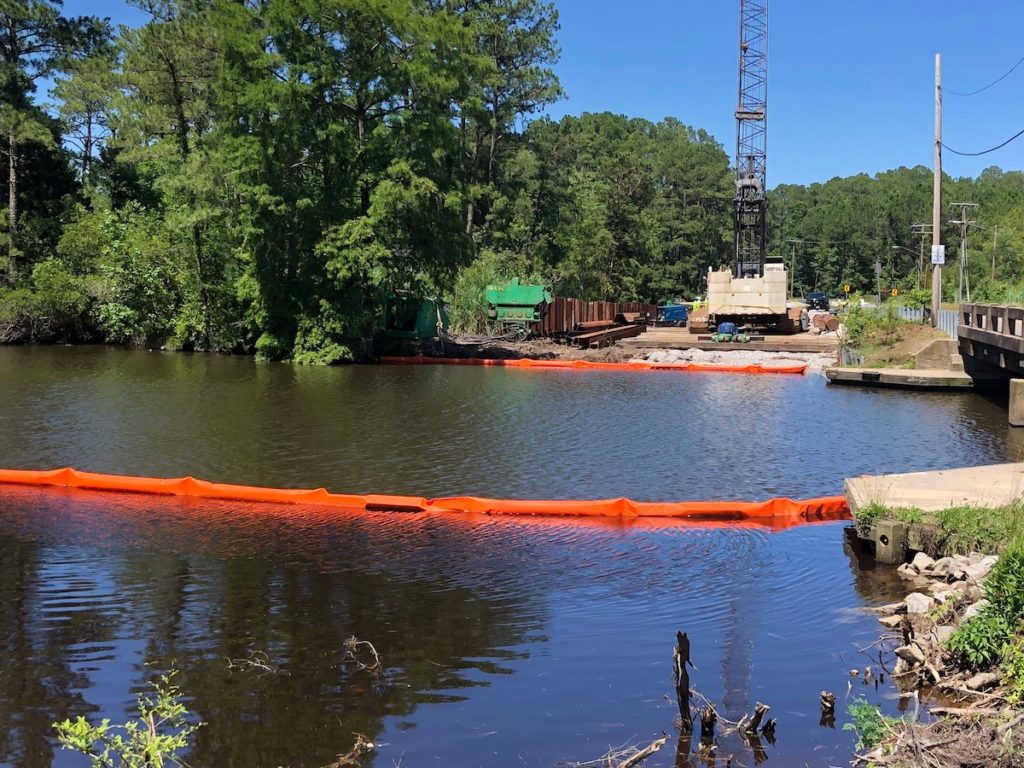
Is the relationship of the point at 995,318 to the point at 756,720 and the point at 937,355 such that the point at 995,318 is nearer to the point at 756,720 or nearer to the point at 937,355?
the point at 937,355

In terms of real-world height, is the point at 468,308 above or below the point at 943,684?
above

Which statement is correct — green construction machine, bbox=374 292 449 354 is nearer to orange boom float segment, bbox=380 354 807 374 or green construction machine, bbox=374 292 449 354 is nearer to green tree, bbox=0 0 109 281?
orange boom float segment, bbox=380 354 807 374

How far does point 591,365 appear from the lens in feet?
113

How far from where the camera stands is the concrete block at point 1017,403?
66.1 ft

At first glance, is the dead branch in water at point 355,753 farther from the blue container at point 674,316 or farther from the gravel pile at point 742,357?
the blue container at point 674,316

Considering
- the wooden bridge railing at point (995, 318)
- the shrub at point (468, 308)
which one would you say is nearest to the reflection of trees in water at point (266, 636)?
the wooden bridge railing at point (995, 318)

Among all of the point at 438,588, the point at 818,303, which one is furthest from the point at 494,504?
the point at 818,303

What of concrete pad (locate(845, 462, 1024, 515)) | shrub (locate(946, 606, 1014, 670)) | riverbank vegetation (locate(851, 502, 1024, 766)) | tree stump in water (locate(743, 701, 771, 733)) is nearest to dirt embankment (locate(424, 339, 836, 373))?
concrete pad (locate(845, 462, 1024, 515))

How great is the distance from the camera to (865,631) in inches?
324

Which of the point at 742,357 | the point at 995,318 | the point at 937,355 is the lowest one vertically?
the point at 742,357

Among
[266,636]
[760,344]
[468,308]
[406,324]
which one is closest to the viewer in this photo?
[266,636]

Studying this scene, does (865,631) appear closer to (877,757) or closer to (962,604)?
(962,604)

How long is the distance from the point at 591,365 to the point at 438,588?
25472mm

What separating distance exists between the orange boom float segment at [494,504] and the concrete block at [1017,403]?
31.7 feet
